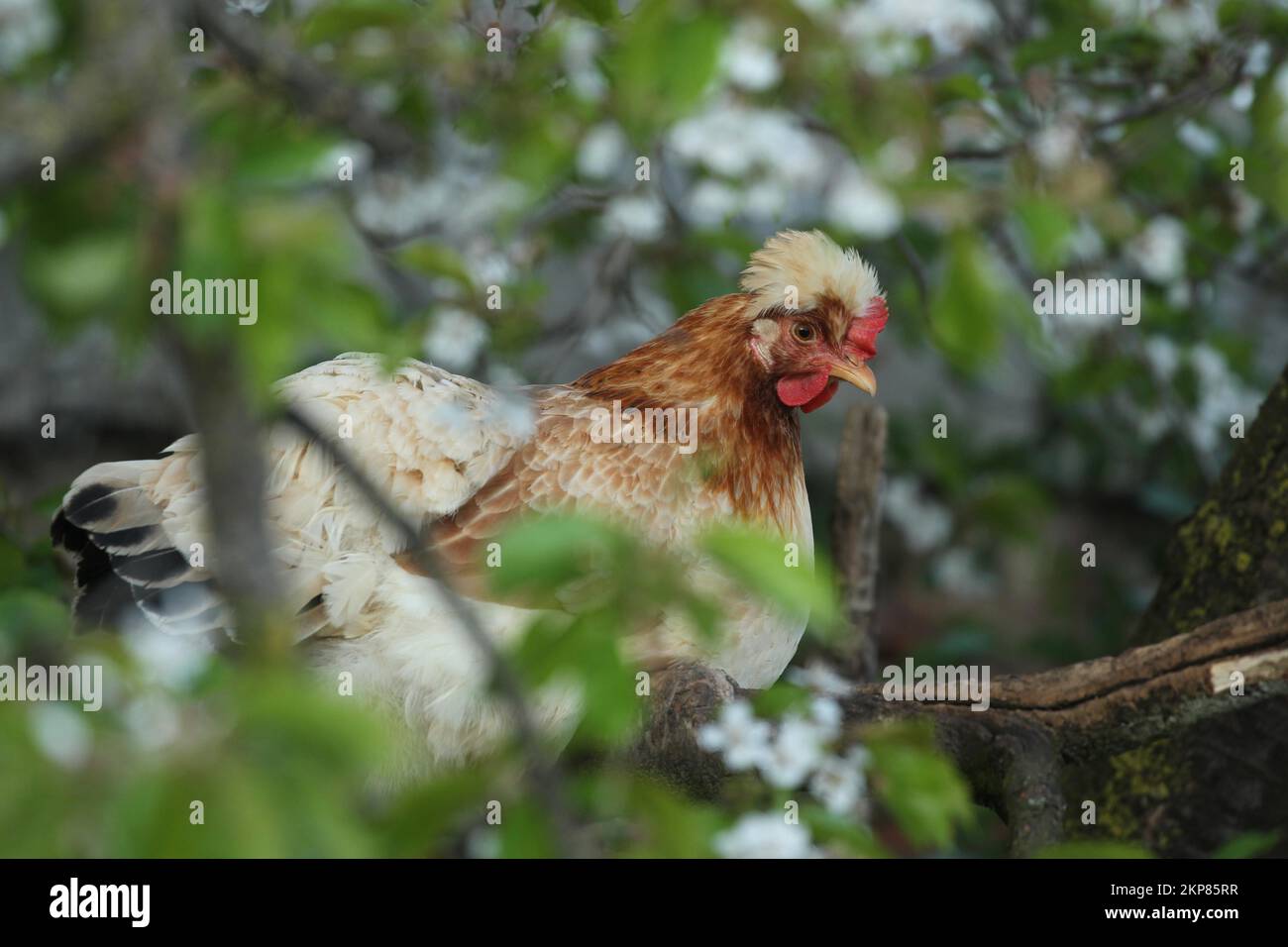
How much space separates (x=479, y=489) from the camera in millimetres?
2076

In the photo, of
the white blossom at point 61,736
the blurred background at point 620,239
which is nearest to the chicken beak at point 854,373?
the blurred background at point 620,239

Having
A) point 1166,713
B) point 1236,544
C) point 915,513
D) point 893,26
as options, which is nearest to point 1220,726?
point 1236,544

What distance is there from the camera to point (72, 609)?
6.45 ft

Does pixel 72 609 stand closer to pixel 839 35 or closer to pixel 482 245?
pixel 482 245

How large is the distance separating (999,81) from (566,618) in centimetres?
216

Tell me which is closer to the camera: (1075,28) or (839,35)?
(839,35)

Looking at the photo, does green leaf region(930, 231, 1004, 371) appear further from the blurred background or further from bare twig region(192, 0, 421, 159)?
bare twig region(192, 0, 421, 159)

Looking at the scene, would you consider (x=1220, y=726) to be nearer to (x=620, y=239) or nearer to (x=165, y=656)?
(x=620, y=239)

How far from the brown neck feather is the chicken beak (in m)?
0.12

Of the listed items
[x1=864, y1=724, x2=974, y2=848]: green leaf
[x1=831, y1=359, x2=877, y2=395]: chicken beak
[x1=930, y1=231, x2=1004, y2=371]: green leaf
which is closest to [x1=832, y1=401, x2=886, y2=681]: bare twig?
[x1=831, y1=359, x2=877, y2=395]: chicken beak

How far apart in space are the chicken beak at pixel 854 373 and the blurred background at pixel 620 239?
24 cm

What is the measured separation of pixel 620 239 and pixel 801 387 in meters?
0.77

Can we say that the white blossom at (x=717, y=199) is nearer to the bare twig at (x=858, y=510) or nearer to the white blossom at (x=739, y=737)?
the bare twig at (x=858, y=510)

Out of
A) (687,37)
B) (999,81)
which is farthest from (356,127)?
(999,81)
